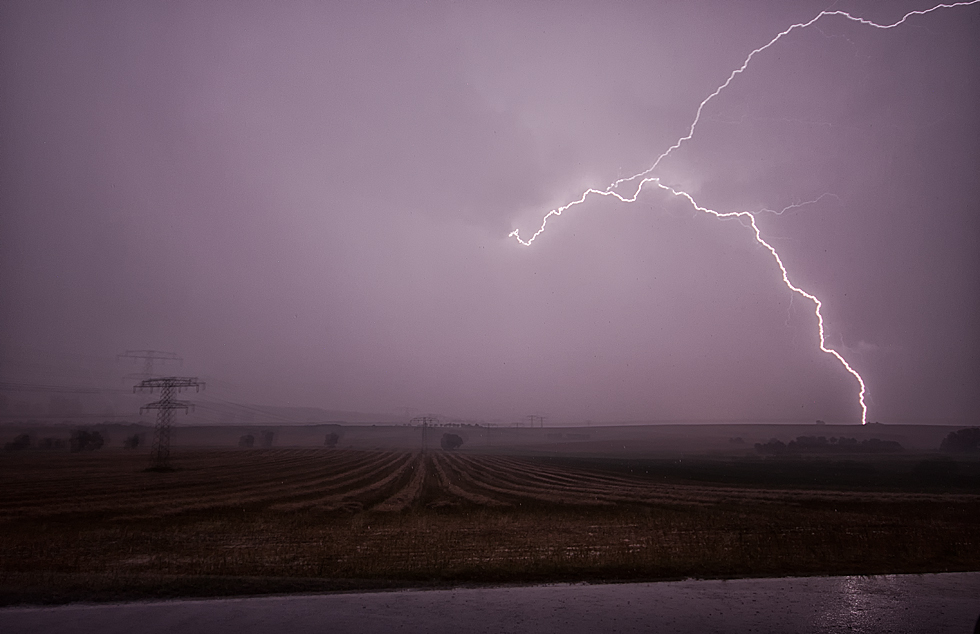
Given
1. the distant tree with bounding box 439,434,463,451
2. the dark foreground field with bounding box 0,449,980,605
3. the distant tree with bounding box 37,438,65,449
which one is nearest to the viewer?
the dark foreground field with bounding box 0,449,980,605

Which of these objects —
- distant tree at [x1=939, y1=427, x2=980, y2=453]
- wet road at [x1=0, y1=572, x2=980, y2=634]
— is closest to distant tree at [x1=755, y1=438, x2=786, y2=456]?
distant tree at [x1=939, y1=427, x2=980, y2=453]

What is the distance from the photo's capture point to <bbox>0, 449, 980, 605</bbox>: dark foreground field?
1590cm

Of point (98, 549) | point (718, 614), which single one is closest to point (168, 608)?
point (98, 549)

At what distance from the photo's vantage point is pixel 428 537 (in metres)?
22.3

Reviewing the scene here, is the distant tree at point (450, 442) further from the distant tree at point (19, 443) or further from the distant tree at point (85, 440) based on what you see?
the distant tree at point (19, 443)

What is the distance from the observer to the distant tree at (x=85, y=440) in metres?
125

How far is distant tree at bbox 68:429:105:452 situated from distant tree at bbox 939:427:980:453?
713 feet

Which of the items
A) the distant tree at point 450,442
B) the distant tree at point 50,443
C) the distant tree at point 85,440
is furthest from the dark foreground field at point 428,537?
the distant tree at point 450,442

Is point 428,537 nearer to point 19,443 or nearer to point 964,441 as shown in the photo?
point 19,443

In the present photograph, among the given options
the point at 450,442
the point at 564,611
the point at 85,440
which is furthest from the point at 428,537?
the point at 450,442

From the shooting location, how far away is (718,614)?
12328 millimetres

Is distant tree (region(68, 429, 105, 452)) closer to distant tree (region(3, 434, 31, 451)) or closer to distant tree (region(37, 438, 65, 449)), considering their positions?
distant tree (region(37, 438, 65, 449))

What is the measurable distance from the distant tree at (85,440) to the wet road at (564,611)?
14213 cm

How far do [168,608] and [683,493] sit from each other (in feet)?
145
